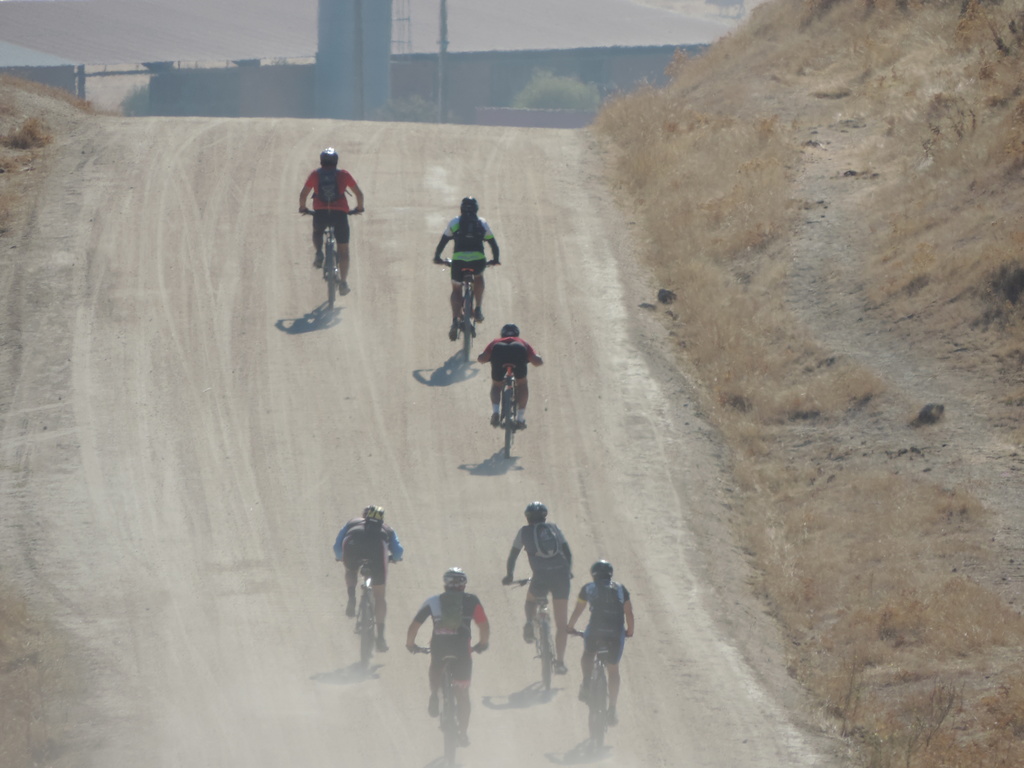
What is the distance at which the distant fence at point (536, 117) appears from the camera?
79250mm

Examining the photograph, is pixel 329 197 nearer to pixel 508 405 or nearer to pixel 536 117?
pixel 508 405

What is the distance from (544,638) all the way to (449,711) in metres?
1.64

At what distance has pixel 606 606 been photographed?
11086 millimetres

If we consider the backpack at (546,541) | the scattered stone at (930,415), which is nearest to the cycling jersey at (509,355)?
the backpack at (546,541)

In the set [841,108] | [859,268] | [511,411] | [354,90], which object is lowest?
[511,411]

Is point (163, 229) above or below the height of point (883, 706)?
above

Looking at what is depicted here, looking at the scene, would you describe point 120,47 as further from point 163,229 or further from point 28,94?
point 163,229

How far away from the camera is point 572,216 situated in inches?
1013

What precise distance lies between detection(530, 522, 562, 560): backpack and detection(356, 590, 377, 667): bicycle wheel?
171 cm

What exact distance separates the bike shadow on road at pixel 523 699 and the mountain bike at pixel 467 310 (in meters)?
7.77

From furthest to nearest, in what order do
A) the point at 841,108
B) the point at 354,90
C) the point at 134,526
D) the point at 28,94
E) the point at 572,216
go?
the point at 354,90
the point at 28,94
the point at 841,108
the point at 572,216
the point at 134,526

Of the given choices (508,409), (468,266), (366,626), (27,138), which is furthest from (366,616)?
(27,138)

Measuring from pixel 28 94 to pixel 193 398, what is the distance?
679 inches

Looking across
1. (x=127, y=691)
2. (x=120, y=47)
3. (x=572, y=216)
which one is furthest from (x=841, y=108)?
(x=120, y=47)
